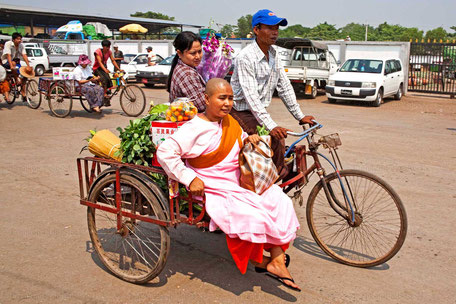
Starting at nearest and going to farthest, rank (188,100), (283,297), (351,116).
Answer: (283,297) → (188,100) → (351,116)

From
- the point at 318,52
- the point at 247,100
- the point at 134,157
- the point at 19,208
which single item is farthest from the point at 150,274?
the point at 318,52

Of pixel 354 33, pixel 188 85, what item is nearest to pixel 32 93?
A: pixel 188 85

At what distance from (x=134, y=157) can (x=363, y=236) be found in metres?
2.11

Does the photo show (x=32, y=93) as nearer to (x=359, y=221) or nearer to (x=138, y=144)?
(x=138, y=144)

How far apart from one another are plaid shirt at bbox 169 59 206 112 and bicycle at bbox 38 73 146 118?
7.87 m

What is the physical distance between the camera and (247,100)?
13.1 ft

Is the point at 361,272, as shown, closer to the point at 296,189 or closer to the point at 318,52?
the point at 296,189

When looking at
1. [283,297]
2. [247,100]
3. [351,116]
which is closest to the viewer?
[283,297]

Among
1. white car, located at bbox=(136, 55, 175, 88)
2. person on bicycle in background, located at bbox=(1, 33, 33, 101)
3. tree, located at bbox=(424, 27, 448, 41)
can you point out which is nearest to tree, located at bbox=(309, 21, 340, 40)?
tree, located at bbox=(424, 27, 448, 41)

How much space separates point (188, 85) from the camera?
3.95 metres

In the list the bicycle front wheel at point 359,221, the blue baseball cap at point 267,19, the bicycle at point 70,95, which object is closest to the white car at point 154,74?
the bicycle at point 70,95

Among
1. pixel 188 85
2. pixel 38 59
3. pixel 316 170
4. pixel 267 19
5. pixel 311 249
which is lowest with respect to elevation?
pixel 311 249

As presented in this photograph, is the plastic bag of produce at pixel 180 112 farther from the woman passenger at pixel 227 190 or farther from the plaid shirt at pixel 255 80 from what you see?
the plaid shirt at pixel 255 80

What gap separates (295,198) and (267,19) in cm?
155
